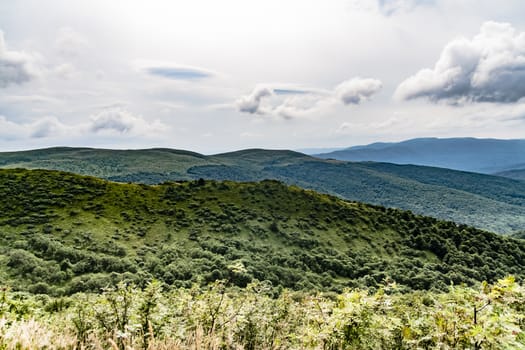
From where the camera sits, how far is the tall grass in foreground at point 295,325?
408 cm

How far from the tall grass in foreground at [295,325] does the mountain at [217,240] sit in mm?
Answer: 34085

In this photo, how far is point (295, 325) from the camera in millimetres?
8414

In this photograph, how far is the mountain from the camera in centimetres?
4438

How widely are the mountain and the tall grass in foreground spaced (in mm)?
34085

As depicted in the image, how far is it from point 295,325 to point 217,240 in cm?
5341

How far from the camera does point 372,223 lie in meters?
75.4

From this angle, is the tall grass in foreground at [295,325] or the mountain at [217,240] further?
the mountain at [217,240]

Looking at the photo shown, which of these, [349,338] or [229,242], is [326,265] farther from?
[349,338]

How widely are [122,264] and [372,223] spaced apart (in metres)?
53.4

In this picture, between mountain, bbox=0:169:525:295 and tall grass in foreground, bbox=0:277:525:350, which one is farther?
mountain, bbox=0:169:525:295

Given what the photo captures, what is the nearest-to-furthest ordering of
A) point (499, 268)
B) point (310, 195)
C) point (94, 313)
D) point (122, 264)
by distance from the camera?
point (94, 313)
point (122, 264)
point (499, 268)
point (310, 195)

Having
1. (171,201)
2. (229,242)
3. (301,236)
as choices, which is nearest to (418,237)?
(301,236)

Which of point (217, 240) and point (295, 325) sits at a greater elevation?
point (295, 325)

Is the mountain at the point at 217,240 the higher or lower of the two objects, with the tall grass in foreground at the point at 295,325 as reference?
lower
